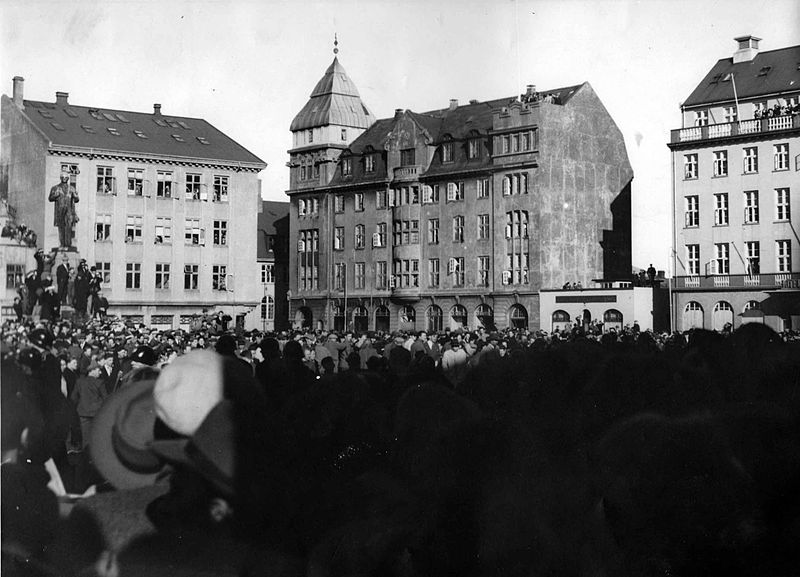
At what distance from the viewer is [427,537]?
5613mm

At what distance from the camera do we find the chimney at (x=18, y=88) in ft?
27.7

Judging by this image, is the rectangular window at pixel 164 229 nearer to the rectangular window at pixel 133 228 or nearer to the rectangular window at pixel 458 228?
the rectangular window at pixel 133 228

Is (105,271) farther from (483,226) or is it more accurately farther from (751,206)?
(483,226)

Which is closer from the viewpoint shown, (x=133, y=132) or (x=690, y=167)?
(x=133, y=132)

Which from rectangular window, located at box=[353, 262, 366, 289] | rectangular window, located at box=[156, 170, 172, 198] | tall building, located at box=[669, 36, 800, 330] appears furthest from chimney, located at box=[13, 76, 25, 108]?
rectangular window, located at box=[353, 262, 366, 289]

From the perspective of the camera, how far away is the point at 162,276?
39.1 feet

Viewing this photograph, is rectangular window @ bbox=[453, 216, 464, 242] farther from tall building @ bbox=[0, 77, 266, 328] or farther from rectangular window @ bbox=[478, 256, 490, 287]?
tall building @ bbox=[0, 77, 266, 328]

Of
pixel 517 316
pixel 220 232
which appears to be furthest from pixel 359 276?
pixel 220 232

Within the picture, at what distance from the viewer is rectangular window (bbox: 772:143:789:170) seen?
22019mm

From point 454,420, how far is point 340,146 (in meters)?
40.1

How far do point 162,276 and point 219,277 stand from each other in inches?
43.9

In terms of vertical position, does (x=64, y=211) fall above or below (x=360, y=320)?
above

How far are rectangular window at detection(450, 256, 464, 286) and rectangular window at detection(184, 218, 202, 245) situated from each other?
35069 mm

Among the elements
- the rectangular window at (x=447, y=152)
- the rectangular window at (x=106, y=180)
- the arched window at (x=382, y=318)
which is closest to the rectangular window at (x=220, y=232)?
the rectangular window at (x=106, y=180)
